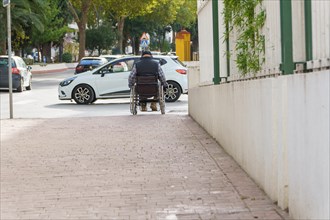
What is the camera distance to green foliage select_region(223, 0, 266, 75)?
8.08 metres

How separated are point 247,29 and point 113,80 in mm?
16440

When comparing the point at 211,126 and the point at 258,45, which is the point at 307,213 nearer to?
the point at 258,45

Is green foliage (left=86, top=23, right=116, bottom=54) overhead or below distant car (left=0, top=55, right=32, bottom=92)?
overhead

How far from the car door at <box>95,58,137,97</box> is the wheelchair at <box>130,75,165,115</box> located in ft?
19.3

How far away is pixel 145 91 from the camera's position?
18.8m

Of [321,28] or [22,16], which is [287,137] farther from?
[22,16]

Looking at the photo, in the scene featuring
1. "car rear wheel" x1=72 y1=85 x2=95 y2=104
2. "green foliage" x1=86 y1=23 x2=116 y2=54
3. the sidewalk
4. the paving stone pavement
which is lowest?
the paving stone pavement

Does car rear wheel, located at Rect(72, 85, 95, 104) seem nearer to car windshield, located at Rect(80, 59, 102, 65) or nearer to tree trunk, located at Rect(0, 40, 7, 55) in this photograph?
car windshield, located at Rect(80, 59, 102, 65)

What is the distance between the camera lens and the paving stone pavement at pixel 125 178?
6.92 metres

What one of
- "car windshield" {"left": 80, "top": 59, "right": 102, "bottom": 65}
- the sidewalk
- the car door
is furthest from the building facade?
the sidewalk

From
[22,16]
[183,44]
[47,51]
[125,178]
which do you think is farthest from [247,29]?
[47,51]

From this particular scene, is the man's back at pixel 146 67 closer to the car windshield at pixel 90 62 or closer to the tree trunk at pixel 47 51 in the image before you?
the car windshield at pixel 90 62

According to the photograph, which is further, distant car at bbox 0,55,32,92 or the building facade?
distant car at bbox 0,55,32,92

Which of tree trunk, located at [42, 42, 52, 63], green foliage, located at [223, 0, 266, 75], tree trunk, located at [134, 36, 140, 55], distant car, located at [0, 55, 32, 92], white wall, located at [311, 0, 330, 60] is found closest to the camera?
white wall, located at [311, 0, 330, 60]
